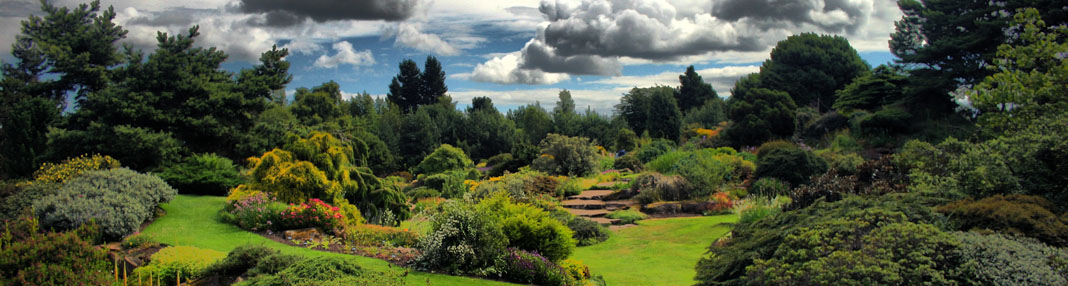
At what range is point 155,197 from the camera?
10352 mm

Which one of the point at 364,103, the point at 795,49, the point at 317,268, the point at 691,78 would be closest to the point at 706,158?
the point at 317,268

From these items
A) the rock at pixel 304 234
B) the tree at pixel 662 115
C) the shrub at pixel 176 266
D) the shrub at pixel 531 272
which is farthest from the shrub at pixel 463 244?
the tree at pixel 662 115

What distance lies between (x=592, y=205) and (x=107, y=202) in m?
9.58

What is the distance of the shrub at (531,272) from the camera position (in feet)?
20.2

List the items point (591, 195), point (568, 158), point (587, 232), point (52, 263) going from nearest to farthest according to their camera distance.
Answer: point (52, 263) → point (587, 232) → point (591, 195) → point (568, 158)

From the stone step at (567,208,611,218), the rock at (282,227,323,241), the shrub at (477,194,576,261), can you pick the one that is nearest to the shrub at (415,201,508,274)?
the shrub at (477,194,576,261)

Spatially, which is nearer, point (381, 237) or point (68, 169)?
point (381, 237)

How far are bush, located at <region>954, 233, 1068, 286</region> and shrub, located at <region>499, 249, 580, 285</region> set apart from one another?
363cm

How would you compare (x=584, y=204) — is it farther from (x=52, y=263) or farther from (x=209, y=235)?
(x=52, y=263)

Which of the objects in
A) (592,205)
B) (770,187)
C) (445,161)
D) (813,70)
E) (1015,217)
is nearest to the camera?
(1015,217)

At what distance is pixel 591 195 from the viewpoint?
14.8 meters

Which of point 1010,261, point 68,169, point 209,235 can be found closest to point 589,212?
point 209,235

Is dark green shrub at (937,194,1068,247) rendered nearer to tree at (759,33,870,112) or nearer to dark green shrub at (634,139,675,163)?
dark green shrub at (634,139,675,163)

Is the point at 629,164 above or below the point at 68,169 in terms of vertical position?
below
